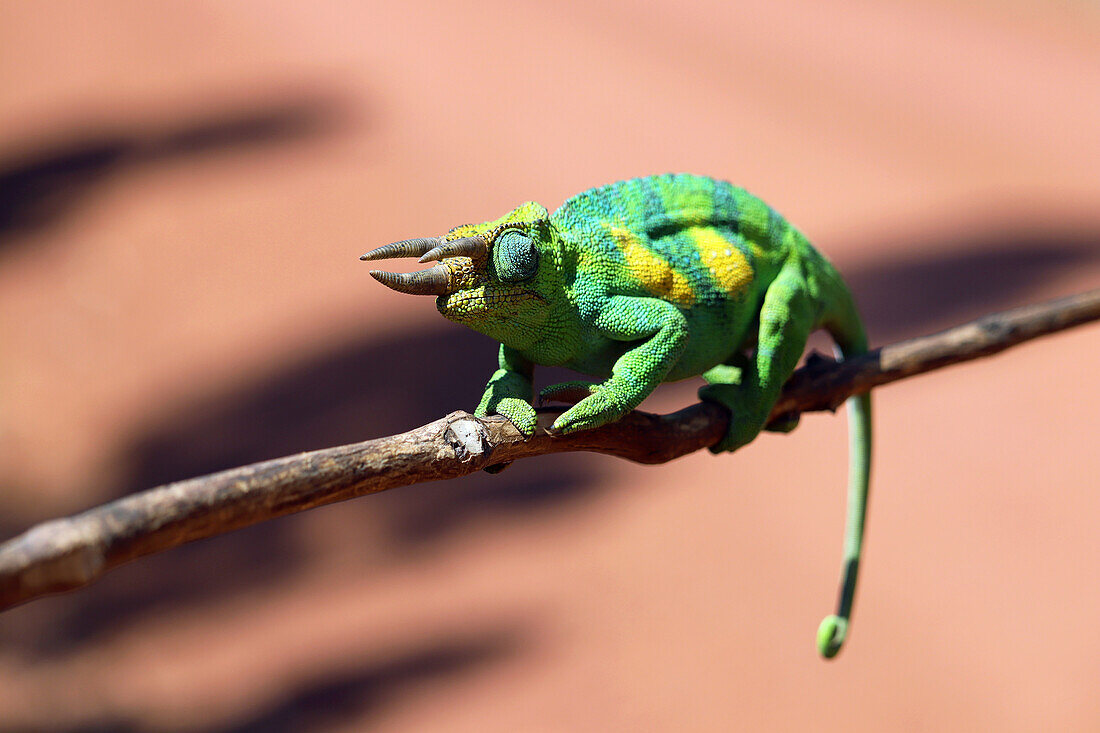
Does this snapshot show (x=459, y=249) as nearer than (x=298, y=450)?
Yes

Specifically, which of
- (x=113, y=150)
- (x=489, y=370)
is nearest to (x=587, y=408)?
(x=489, y=370)

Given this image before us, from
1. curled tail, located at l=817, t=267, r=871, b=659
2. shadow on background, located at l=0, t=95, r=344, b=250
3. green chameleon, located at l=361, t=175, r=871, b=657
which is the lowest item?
curled tail, located at l=817, t=267, r=871, b=659

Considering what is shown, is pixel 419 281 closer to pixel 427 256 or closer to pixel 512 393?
pixel 427 256

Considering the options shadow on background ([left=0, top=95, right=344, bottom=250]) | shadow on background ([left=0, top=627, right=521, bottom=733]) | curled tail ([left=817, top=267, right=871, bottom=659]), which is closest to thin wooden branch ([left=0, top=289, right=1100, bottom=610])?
curled tail ([left=817, top=267, right=871, bottom=659])

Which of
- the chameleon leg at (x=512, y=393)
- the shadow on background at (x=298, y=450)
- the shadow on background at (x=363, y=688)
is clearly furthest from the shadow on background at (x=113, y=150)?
the chameleon leg at (x=512, y=393)

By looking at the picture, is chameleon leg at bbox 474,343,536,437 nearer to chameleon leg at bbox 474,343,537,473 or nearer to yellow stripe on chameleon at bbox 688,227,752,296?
chameleon leg at bbox 474,343,537,473
